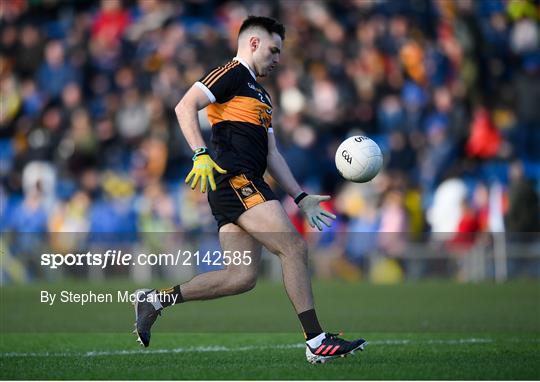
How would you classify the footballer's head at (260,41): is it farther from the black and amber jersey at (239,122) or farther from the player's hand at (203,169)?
the player's hand at (203,169)

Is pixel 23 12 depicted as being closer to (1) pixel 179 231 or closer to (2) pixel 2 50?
(2) pixel 2 50

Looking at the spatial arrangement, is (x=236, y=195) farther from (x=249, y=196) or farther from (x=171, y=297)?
(x=171, y=297)

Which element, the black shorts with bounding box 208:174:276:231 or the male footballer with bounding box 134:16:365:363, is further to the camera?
the black shorts with bounding box 208:174:276:231

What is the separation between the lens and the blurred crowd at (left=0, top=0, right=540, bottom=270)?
21.0m

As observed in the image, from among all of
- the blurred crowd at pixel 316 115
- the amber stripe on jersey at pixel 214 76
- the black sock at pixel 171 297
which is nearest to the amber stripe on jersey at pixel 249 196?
the amber stripe on jersey at pixel 214 76

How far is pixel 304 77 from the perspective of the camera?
73.4 ft

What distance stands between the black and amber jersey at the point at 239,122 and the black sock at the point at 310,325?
118cm

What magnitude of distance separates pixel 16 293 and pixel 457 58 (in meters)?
10.2

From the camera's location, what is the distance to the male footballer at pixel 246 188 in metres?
8.06

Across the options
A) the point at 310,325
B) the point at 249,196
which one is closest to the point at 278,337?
the point at 310,325

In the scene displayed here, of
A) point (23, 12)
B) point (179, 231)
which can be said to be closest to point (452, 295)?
point (179, 231)

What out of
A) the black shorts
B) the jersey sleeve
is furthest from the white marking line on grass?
the jersey sleeve

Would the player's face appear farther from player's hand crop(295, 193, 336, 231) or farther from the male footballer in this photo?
player's hand crop(295, 193, 336, 231)

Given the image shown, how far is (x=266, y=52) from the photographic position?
865 centimetres
